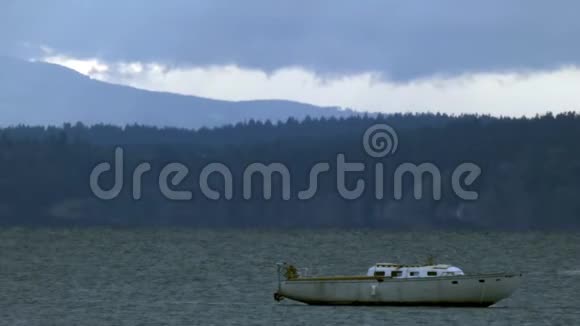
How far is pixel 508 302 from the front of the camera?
120938 mm

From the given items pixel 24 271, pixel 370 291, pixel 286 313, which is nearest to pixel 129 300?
pixel 286 313

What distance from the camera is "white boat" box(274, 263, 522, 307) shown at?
95688mm

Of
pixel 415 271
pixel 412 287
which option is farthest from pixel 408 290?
pixel 415 271

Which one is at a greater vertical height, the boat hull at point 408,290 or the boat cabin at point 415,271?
the boat cabin at point 415,271

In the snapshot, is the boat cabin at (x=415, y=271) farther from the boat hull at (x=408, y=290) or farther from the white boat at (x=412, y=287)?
the boat hull at (x=408, y=290)

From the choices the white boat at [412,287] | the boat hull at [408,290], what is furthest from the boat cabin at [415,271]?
the boat hull at [408,290]

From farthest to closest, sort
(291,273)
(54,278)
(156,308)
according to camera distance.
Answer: (54,278) → (156,308) → (291,273)

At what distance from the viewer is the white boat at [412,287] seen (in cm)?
9569

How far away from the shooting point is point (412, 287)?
95.8m

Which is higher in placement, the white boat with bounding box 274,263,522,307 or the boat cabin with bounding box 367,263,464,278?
the boat cabin with bounding box 367,263,464,278

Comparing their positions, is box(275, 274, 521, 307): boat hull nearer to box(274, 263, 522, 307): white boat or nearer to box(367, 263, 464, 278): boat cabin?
box(274, 263, 522, 307): white boat

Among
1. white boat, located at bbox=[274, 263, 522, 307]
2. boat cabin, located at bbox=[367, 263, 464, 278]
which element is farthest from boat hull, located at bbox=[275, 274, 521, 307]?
boat cabin, located at bbox=[367, 263, 464, 278]

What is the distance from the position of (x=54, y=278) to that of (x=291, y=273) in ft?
259

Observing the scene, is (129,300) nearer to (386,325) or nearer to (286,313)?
(286,313)
